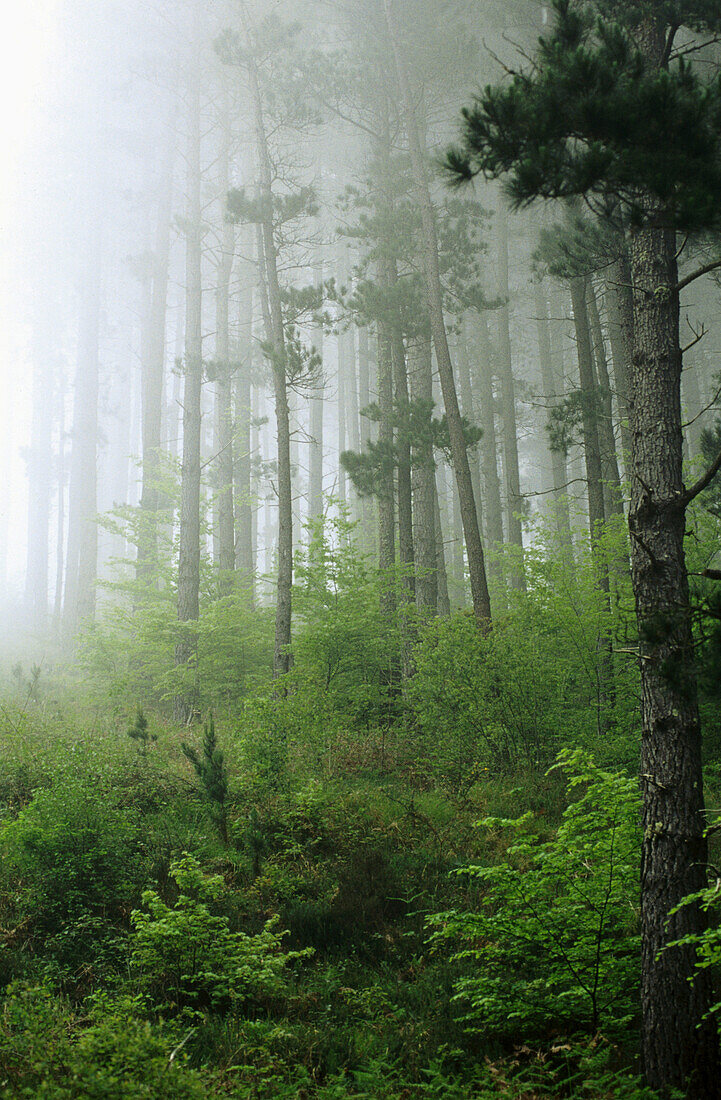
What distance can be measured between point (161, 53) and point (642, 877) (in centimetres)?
2484

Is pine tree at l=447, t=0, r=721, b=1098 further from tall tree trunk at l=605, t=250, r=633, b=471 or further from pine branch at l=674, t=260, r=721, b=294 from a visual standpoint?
tall tree trunk at l=605, t=250, r=633, b=471

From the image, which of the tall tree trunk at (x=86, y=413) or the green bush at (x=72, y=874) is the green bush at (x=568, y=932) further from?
the tall tree trunk at (x=86, y=413)

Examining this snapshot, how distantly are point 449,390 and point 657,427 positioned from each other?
7.83 metres

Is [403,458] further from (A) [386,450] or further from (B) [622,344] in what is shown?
(B) [622,344]

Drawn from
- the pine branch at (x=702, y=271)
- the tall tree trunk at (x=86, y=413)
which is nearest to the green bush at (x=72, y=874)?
the pine branch at (x=702, y=271)

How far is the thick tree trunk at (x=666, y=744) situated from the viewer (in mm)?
3725

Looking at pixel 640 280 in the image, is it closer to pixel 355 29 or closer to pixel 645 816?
pixel 645 816

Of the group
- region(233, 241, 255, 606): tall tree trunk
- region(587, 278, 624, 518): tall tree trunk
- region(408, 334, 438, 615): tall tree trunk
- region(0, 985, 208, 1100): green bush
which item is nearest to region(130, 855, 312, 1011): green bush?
region(0, 985, 208, 1100): green bush

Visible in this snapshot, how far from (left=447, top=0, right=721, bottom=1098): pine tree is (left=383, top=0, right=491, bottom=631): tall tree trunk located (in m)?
6.29

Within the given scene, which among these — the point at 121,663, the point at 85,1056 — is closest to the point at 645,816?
the point at 85,1056

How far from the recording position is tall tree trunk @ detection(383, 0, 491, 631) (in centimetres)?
1115

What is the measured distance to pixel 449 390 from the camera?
38.9ft

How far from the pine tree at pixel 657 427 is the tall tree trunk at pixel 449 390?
20.6ft

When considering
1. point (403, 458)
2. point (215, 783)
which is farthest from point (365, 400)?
point (215, 783)
